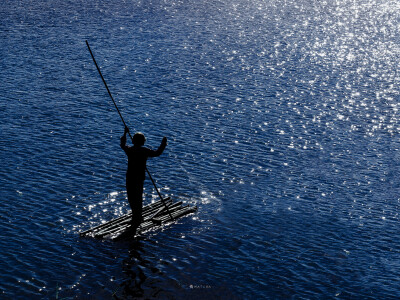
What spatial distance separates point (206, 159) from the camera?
34.9 m

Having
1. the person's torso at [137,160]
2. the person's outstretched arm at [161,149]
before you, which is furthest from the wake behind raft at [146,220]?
the person's outstretched arm at [161,149]

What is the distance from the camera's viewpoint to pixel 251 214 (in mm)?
28328

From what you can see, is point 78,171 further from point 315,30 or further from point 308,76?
point 315,30

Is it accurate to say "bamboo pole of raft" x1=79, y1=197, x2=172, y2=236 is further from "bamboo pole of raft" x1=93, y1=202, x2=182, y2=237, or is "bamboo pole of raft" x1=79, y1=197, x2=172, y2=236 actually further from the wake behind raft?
"bamboo pole of raft" x1=93, y1=202, x2=182, y2=237

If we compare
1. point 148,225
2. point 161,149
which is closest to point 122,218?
point 148,225

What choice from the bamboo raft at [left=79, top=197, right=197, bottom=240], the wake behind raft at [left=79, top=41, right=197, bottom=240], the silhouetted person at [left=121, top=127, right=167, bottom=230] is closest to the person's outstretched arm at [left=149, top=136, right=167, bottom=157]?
the silhouetted person at [left=121, top=127, right=167, bottom=230]

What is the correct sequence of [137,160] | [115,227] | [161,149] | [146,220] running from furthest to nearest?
[146,220] < [115,227] < [137,160] < [161,149]

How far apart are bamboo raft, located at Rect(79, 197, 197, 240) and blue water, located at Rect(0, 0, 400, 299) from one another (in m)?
0.46

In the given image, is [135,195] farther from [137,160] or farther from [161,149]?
[161,149]

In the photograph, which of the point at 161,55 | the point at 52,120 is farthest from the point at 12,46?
the point at 52,120

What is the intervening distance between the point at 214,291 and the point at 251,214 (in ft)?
24.3

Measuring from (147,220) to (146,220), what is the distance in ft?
0.20

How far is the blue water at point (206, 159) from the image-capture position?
74.1 feet

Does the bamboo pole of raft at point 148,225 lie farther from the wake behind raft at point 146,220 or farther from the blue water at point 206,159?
the blue water at point 206,159
